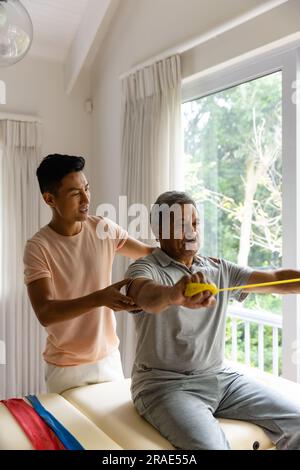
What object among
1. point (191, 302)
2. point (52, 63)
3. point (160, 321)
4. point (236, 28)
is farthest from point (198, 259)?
point (52, 63)

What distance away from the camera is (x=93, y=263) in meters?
1.78

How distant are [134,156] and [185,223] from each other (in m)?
1.46

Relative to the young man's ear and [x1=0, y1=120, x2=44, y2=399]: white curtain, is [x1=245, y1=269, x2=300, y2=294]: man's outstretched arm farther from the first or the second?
[x1=0, y1=120, x2=44, y2=399]: white curtain

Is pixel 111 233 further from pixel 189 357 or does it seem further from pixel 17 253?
pixel 17 253

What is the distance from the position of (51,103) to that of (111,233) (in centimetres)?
192

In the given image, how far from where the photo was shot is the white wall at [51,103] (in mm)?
3240

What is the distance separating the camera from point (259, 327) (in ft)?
8.52

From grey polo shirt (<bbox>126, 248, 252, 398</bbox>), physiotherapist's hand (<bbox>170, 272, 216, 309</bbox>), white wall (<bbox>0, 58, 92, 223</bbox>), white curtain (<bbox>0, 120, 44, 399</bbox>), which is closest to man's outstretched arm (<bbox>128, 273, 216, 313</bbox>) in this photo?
physiotherapist's hand (<bbox>170, 272, 216, 309</bbox>)

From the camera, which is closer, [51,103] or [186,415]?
[186,415]

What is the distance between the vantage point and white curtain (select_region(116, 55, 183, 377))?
102 inches

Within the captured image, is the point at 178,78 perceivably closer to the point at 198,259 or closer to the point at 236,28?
the point at 236,28

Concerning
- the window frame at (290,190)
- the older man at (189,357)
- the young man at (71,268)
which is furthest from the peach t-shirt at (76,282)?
the window frame at (290,190)

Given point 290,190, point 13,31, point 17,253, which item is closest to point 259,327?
point 290,190

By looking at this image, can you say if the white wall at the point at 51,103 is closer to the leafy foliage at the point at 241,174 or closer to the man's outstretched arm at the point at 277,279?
the leafy foliage at the point at 241,174
